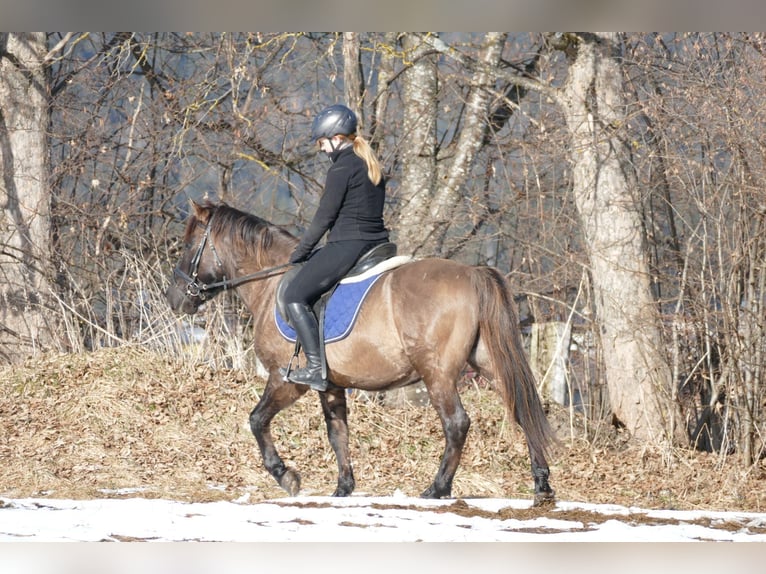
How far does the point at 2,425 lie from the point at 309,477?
13.0 feet

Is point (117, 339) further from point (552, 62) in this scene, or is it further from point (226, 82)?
point (552, 62)

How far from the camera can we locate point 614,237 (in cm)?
1255

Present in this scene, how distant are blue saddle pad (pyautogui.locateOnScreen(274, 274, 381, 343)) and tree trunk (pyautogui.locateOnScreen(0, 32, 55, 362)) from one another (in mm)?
7963

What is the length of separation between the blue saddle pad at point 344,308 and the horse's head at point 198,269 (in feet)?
4.41

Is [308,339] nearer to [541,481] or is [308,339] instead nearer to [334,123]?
[334,123]

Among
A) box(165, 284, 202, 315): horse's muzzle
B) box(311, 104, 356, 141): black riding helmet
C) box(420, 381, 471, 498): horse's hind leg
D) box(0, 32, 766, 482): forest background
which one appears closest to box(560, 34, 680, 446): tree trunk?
box(0, 32, 766, 482): forest background

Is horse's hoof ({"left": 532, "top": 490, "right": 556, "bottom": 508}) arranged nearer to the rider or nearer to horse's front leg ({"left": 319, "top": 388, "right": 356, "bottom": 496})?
horse's front leg ({"left": 319, "top": 388, "right": 356, "bottom": 496})

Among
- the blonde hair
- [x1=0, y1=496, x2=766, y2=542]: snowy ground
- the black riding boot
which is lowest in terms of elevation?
[x1=0, y1=496, x2=766, y2=542]: snowy ground

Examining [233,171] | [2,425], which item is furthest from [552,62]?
[2,425]

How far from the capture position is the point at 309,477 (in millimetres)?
11188

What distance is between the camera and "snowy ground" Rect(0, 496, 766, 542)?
6.13 m

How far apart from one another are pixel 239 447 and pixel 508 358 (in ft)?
17.2

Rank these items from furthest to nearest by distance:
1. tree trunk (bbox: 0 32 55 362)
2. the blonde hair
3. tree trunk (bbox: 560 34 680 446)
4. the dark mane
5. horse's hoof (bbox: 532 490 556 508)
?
tree trunk (bbox: 0 32 55 362) < tree trunk (bbox: 560 34 680 446) < the dark mane < the blonde hair < horse's hoof (bbox: 532 490 556 508)
